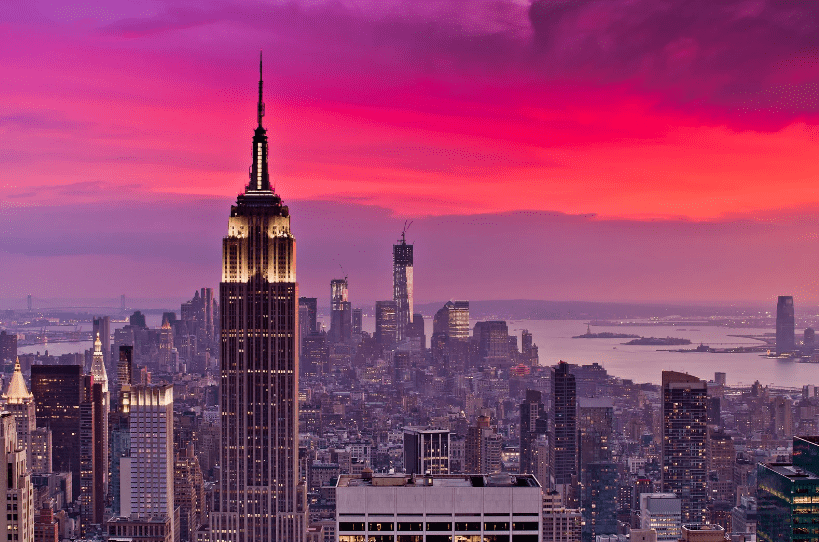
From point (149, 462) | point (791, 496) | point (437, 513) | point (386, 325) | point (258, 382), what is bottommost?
point (149, 462)

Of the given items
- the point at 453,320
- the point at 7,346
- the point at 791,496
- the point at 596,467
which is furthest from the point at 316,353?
Result: the point at 791,496

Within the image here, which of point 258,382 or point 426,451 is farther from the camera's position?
point 426,451

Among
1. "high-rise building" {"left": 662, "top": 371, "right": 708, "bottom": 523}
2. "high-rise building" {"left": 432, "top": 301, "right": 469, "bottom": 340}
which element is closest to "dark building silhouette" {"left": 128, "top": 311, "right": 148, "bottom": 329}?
"high-rise building" {"left": 432, "top": 301, "right": 469, "bottom": 340}

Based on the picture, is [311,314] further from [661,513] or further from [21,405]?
[661,513]

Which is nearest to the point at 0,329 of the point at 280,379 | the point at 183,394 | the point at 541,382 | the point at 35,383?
the point at 35,383

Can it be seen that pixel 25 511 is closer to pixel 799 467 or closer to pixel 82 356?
pixel 799 467

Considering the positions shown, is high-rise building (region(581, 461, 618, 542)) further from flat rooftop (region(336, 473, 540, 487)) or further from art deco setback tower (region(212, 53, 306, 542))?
flat rooftop (region(336, 473, 540, 487))
